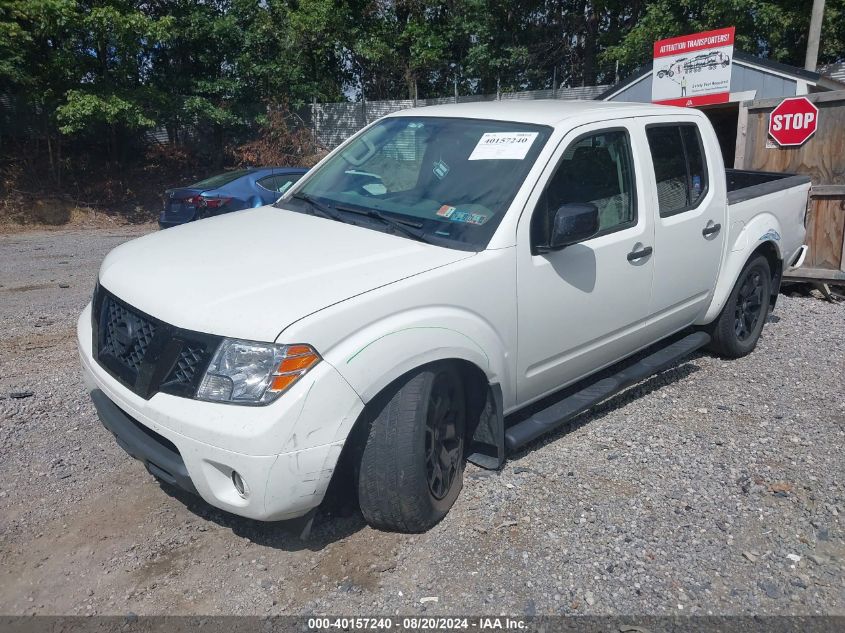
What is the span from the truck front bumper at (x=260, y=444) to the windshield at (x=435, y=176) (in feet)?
3.52

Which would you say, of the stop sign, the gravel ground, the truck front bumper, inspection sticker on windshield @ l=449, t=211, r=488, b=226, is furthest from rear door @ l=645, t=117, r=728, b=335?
the stop sign

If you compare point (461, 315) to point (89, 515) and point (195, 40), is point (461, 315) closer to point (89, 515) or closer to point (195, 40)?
point (89, 515)

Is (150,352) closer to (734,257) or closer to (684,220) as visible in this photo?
(684,220)

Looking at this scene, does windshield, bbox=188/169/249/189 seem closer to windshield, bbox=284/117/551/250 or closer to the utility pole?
windshield, bbox=284/117/551/250

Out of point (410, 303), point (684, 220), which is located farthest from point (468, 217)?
point (684, 220)

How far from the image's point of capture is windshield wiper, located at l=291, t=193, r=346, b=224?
3.91 meters

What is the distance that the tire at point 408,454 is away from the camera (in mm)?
3047

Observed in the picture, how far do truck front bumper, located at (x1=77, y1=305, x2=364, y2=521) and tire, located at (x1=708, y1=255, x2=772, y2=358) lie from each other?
146 inches

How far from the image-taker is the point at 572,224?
3520 mm

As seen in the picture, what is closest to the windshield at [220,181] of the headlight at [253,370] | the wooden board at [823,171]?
the wooden board at [823,171]

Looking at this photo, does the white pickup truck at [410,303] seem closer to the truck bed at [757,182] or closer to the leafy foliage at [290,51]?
the truck bed at [757,182]

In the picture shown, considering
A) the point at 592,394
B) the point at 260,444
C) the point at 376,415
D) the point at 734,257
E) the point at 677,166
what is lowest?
the point at 592,394

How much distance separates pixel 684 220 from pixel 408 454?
104 inches

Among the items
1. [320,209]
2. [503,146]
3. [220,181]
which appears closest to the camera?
[503,146]
